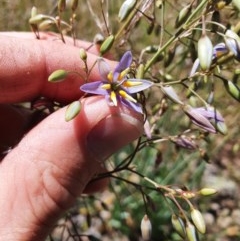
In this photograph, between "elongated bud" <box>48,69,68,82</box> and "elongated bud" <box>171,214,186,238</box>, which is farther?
"elongated bud" <box>171,214,186,238</box>

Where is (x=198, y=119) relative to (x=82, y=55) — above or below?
below

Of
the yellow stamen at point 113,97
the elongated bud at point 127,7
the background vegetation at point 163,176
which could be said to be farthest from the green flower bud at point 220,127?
the background vegetation at point 163,176

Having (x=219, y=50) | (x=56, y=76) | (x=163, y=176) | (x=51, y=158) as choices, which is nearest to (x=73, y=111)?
(x=56, y=76)

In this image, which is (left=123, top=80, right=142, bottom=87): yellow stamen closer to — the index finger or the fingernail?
the fingernail

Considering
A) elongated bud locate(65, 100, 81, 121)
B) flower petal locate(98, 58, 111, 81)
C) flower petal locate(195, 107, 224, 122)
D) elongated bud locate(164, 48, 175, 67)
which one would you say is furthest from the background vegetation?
elongated bud locate(65, 100, 81, 121)

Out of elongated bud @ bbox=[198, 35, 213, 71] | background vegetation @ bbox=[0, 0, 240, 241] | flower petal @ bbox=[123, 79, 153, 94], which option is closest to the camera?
elongated bud @ bbox=[198, 35, 213, 71]

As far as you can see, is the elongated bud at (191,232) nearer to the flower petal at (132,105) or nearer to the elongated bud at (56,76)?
the flower petal at (132,105)

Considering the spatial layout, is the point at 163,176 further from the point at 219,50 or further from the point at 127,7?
the point at 127,7
